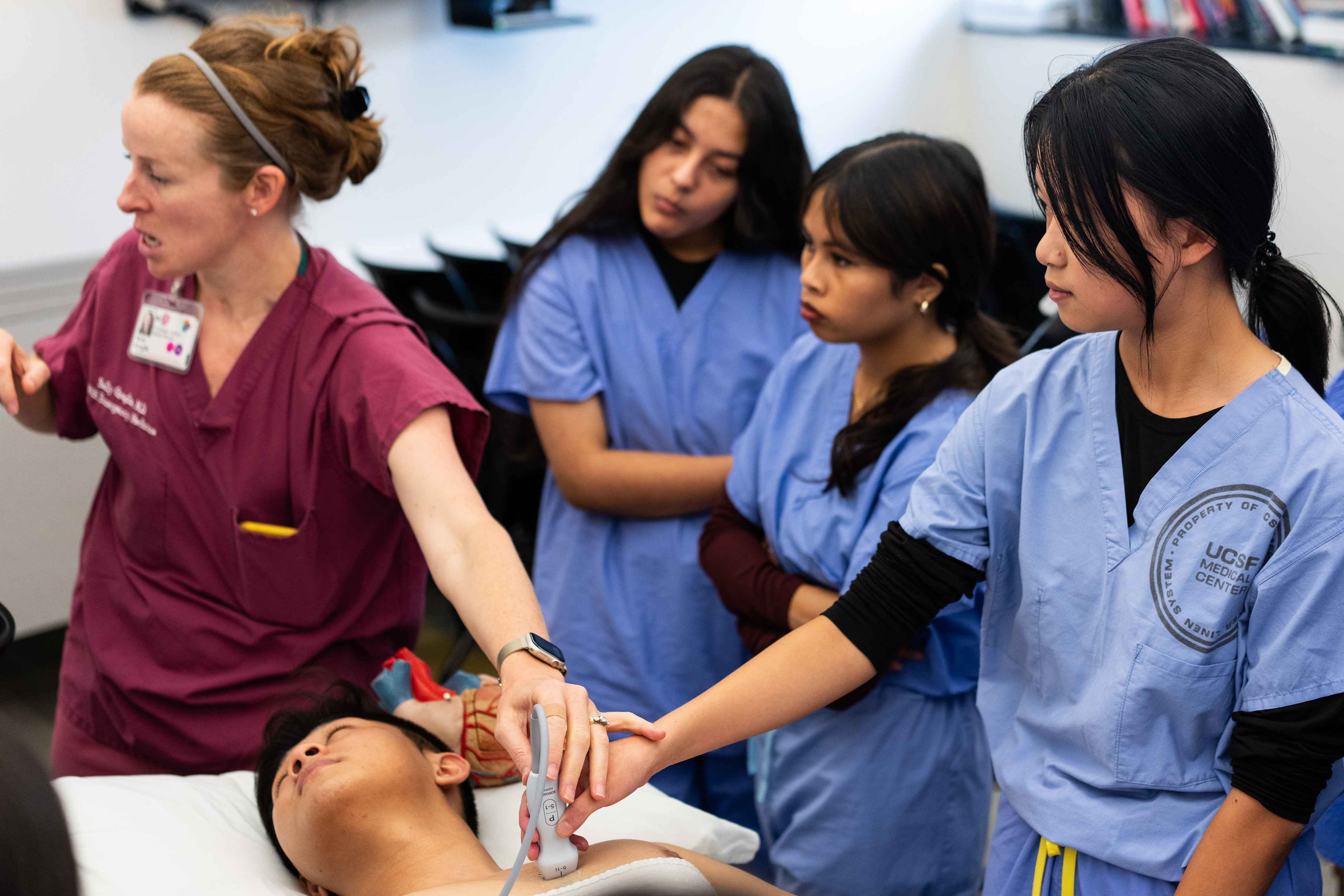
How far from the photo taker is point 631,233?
5.86 feet

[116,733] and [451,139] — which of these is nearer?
[116,733]

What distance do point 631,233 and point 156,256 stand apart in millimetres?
710

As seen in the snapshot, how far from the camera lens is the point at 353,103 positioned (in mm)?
1437

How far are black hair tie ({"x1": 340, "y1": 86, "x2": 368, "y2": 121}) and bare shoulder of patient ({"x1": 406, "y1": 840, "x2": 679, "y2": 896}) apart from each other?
0.94m

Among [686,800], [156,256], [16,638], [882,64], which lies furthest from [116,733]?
[882,64]

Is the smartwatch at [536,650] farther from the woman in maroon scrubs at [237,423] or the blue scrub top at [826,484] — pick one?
the blue scrub top at [826,484]

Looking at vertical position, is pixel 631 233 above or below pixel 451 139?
above

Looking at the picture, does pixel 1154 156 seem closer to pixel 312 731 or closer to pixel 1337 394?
pixel 1337 394

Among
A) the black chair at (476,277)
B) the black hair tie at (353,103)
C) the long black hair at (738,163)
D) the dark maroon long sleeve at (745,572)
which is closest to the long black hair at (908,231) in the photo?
the dark maroon long sleeve at (745,572)

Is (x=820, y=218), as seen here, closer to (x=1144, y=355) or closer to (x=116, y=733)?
(x=1144, y=355)

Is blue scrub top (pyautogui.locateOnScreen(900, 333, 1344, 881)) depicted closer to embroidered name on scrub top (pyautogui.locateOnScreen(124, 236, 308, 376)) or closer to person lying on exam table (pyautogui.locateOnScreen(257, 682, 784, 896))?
person lying on exam table (pyautogui.locateOnScreen(257, 682, 784, 896))

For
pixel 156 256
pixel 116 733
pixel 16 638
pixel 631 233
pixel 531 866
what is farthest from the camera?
pixel 16 638

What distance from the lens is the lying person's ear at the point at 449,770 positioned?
134 cm

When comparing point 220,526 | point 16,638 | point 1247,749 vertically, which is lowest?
point 16,638
